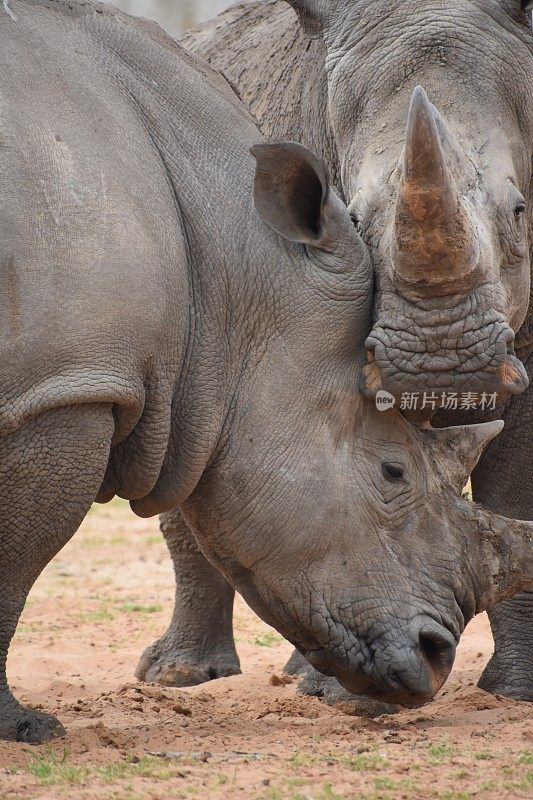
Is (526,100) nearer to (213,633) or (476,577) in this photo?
(476,577)

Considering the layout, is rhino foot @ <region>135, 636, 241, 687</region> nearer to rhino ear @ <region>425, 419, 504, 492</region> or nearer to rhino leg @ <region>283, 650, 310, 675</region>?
rhino leg @ <region>283, 650, 310, 675</region>

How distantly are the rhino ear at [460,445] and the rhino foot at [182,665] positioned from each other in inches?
100

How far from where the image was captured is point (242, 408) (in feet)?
19.1

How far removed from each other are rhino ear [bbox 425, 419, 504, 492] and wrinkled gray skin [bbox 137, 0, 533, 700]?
1.30 ft

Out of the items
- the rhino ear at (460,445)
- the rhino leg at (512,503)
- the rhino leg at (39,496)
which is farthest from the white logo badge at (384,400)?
the rhino leg at (512,503)

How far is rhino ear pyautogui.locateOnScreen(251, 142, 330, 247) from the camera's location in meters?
5.77

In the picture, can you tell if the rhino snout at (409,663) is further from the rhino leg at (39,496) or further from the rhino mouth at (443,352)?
the rhino leg at (39,496)

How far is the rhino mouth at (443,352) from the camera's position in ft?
18.4

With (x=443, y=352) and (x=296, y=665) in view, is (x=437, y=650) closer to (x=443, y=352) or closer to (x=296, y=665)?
(x=443, y=352)

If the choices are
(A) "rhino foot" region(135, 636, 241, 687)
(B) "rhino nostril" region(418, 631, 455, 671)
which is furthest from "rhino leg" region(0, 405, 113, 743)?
(A) "rhino foot" region(135, 636, 241, 687)

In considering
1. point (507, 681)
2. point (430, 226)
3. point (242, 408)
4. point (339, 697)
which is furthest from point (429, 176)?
point (507, 681)

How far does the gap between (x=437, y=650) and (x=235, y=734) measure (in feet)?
2.85

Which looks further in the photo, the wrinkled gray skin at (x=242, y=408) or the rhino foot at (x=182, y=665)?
the rhino foot at (x=182, y=665)

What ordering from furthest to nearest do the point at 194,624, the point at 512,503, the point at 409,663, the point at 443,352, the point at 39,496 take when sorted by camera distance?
1. the point at 194,624
2. the point at 512,503
3. the point at 409,663
4. the point at 443,352
5. the point at 39,496
